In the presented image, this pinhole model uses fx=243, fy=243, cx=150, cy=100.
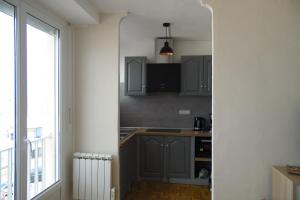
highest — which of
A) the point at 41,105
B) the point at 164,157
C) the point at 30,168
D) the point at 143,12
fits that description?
the point at 143,12

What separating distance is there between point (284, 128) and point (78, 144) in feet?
7.90

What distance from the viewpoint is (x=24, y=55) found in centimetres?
225

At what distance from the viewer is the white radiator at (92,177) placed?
9.66 ft

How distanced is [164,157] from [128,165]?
867mm

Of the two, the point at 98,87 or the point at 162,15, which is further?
the point at 162,15

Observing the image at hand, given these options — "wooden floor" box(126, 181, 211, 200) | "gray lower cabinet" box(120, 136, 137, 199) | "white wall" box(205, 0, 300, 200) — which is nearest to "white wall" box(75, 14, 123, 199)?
"gray lower cabinet" box(120, 136, 137, 199)

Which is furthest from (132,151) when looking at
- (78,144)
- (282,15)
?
(282,15)

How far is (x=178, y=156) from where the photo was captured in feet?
14.5

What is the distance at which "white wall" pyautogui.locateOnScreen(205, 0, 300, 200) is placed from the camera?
245 centimetres

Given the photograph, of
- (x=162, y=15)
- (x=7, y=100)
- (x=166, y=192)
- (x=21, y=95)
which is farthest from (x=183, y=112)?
(x=7, y=100)

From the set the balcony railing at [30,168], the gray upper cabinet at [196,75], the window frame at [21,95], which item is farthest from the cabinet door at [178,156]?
the window frame at [21,95]

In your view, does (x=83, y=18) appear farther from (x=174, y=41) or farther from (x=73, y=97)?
(x=174, y=41)

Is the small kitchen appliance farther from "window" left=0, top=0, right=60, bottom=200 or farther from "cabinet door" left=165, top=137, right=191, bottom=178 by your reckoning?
"window" left=0, top=0, right=60, bottom=200

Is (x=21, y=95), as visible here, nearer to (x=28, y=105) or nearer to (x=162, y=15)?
(x=28, y=105)
